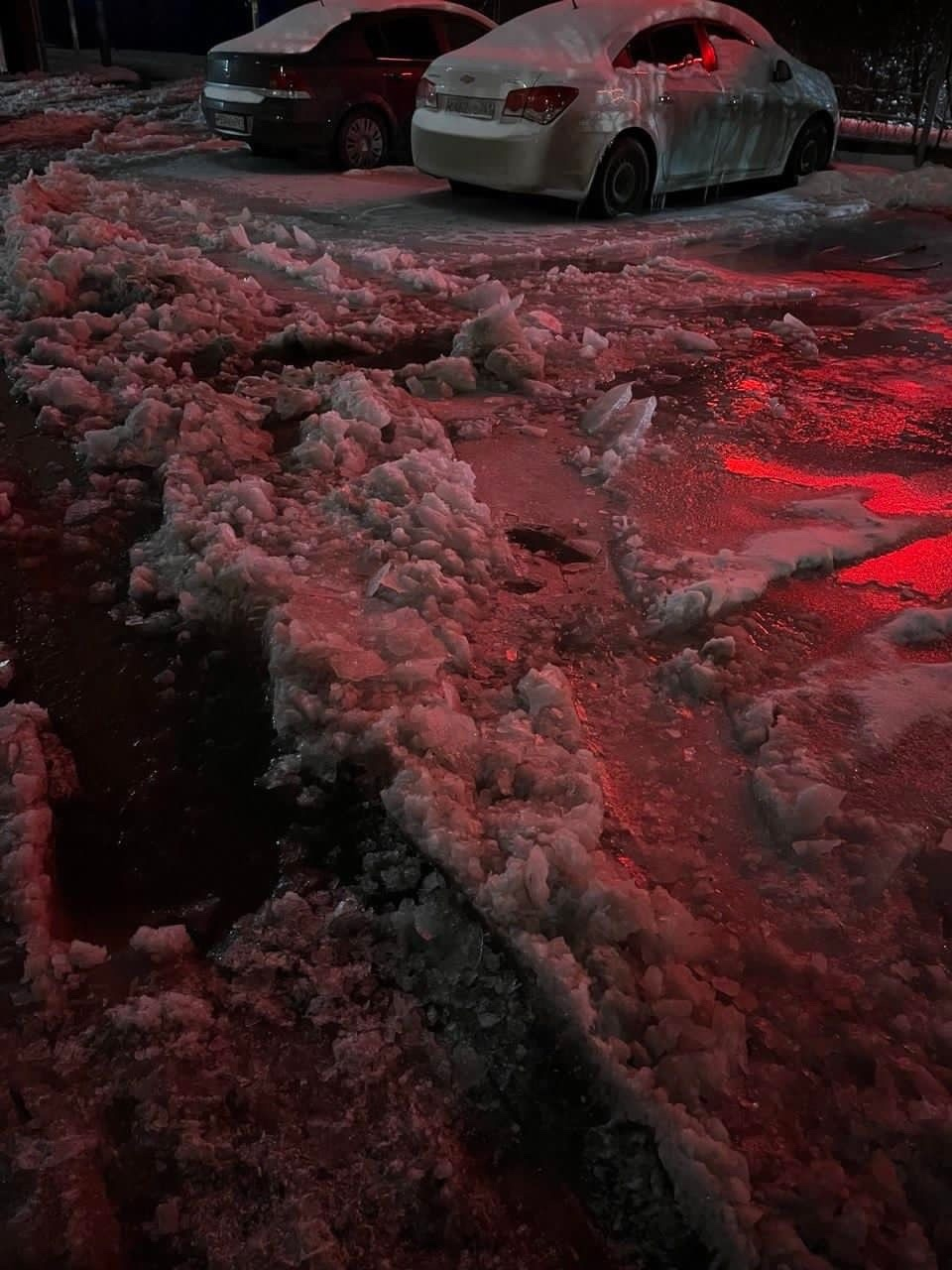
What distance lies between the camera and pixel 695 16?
9.28 m

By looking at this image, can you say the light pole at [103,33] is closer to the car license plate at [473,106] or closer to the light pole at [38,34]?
the light pole at [38,34]

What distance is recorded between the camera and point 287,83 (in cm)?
1056

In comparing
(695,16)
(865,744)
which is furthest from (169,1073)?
(695,16)

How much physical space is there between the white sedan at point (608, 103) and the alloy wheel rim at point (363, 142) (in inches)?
75.8

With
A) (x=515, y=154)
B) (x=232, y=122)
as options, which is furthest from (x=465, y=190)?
(x=232, y=122)

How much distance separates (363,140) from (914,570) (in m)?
9.82

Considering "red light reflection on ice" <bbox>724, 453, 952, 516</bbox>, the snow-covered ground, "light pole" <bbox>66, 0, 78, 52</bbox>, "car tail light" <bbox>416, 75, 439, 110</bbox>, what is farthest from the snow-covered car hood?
"light pole" <bbox>66, 0, 78, 52</bbox>

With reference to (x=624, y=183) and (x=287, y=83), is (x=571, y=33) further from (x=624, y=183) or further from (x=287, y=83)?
(x=287, y=83)

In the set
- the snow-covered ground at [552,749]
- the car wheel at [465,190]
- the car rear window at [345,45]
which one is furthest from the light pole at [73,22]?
the snow-covered ground at [552,749]

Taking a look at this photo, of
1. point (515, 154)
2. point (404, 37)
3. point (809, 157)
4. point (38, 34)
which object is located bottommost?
point (809, 157)

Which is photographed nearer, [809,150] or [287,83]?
[287,83]

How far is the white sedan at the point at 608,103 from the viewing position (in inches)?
330

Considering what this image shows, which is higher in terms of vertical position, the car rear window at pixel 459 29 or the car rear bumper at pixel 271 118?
the car rear window at pixel 459 29

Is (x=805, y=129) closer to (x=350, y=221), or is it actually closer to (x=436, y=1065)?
(x=350, y=221)
